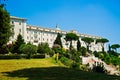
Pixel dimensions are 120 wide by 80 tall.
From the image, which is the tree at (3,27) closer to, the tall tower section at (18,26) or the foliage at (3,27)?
the foliage at (3,27)

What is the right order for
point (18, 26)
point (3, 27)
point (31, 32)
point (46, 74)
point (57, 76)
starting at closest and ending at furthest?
point (57, 76) < point (46, 74) < point (3, 27) < point (18, 26) < point (31, 32)

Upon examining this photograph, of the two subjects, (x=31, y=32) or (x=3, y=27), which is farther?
(x=31, y=32)

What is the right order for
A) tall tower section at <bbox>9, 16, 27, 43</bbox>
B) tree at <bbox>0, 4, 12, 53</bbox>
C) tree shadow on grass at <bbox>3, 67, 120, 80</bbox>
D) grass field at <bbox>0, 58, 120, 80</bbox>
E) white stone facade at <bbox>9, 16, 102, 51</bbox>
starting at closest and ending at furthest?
1. grass field at <bbox>0, 58, 120, 80</bbox>
2. tree shadow on grass at <bbox>3, 67, 120, 80</bbox>
3. tree at <bbox>0, 4, 12, 53</bbox>
4. tall tower section at <bbox>9, 16, 27, 43</bbox>
5. white stone facade at <bbox>9, 16, 102, 51</bbox>

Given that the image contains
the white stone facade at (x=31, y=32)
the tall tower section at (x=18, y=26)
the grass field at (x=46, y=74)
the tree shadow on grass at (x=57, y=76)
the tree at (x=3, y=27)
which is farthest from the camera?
the white stone facade at (x=31, y=32)

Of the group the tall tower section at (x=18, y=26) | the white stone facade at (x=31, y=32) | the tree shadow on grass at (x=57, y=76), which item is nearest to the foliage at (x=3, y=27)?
the tree shadow on grass at (x=57, y=76)

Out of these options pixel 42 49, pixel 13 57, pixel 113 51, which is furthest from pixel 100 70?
pixel 113 51

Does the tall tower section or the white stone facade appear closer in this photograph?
the tall tower section

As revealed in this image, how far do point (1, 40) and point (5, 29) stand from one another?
2405 millimetres

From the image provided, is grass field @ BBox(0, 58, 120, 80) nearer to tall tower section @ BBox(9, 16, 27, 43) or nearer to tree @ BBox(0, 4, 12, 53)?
tree @ BBox(0, 4, 12, 53)

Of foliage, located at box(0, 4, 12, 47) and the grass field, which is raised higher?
foliage, located at box(0, 4, 12, 47)

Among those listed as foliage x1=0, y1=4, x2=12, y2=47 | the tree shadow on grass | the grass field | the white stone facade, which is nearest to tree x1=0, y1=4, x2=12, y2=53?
foliage x1=0, y1=4, x2=12, y2=47

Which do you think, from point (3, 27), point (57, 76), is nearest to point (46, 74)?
point (57, 76)

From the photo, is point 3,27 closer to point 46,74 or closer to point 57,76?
point 46,74

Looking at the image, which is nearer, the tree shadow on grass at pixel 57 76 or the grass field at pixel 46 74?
the grass field at pixel 46 74
